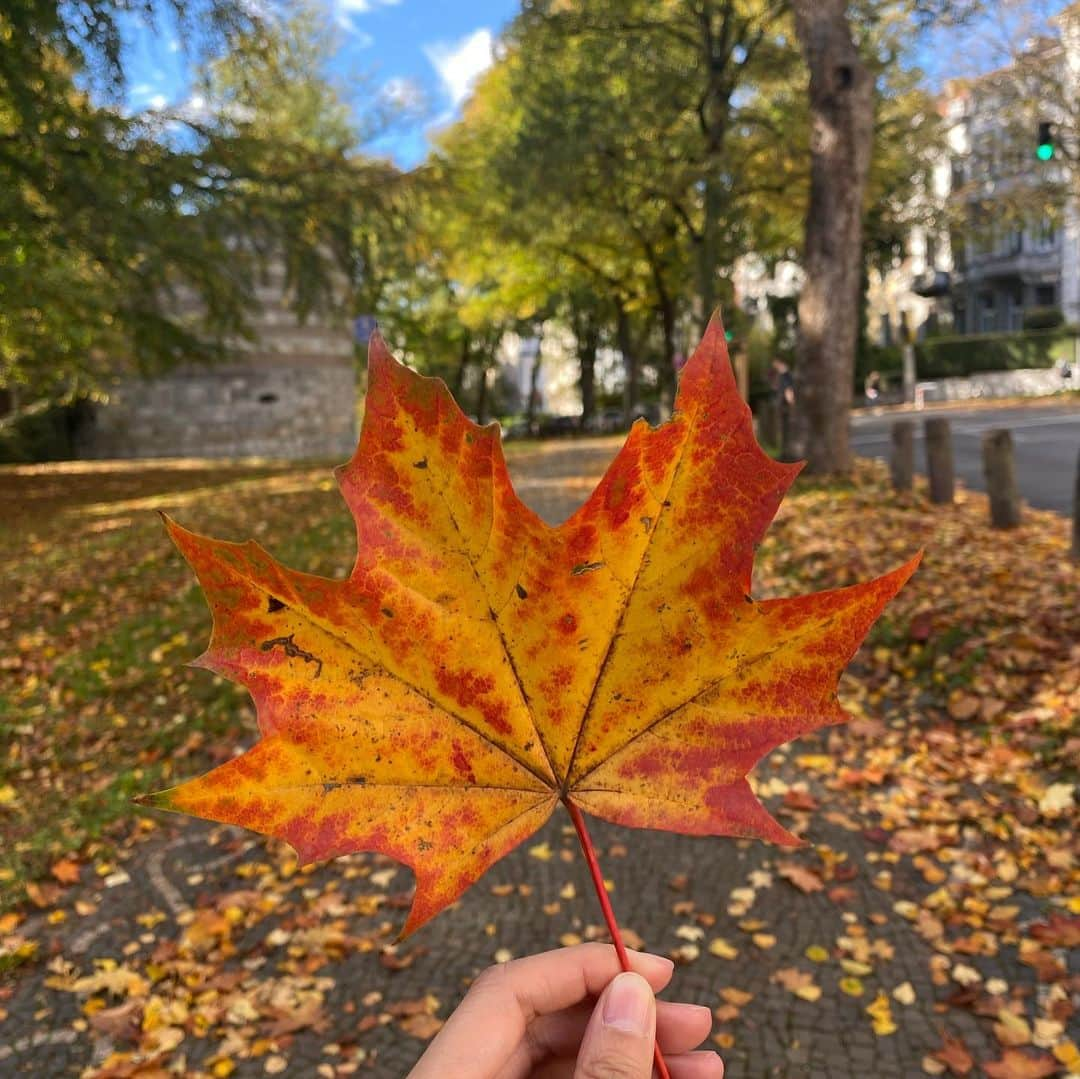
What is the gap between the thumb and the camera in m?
1.15

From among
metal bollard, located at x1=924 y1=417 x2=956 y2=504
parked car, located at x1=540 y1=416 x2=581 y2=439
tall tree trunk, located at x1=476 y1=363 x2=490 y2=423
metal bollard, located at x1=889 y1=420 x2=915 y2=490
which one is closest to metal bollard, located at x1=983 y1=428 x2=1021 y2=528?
metal bollard, located at x1=924 y1=417 x2=956 y2=504

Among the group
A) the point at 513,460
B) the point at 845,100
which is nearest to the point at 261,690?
the point at 845,100

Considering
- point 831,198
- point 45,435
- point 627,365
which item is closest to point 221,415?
point 45,435

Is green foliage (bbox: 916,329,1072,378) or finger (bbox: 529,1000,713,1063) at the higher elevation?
green foliage (bbox: 916,329,1072,378)

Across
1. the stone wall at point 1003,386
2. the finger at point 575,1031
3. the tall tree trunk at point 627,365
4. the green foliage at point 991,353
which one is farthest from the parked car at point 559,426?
the finger at point 575,1031

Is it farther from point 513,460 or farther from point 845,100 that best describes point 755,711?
point 513,460

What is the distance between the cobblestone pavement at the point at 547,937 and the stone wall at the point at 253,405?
910 inches

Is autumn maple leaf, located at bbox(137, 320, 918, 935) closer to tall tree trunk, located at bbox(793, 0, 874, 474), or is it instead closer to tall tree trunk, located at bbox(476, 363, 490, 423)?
tall tree trunk, located at bbox(793, 0, 874, 474)

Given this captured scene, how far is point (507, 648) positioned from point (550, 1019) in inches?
24.7

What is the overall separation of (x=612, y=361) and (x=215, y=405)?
22541mm

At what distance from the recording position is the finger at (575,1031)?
133 centimetres

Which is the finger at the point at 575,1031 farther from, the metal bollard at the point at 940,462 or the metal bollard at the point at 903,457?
the metal bollard at the point at 903,457

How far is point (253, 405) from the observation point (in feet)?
96.5

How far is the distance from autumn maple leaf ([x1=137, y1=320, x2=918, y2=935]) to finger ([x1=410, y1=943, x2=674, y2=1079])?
338mm
